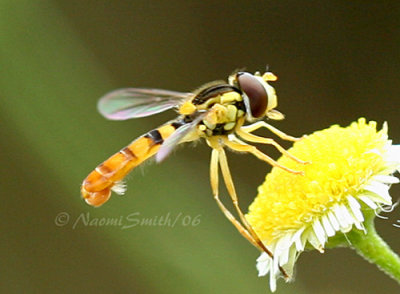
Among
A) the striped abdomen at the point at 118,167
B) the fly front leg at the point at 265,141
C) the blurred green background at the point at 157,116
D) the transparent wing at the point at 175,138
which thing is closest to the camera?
the transparent wing at the point at 175,138

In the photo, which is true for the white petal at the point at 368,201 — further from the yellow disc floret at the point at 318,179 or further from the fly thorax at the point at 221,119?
the fly thorax at the point at 221,119

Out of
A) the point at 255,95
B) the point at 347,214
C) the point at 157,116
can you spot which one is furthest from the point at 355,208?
the point at 157,116

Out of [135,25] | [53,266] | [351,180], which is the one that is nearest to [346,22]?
[135,25]

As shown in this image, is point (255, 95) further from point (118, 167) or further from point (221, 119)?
point (118, 167)

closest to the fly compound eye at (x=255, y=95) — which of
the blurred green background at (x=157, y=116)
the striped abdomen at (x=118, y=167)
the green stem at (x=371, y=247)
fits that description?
the striped abdomen at (x=118, y=167)

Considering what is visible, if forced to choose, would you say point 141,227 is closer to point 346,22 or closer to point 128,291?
point 128,291

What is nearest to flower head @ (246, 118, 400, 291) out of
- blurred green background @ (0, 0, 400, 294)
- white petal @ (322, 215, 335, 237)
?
white petal @ (322, 215, 335, 237)

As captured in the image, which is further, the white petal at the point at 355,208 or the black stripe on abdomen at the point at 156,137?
the black stripe on abdomen at the point at 156,137
